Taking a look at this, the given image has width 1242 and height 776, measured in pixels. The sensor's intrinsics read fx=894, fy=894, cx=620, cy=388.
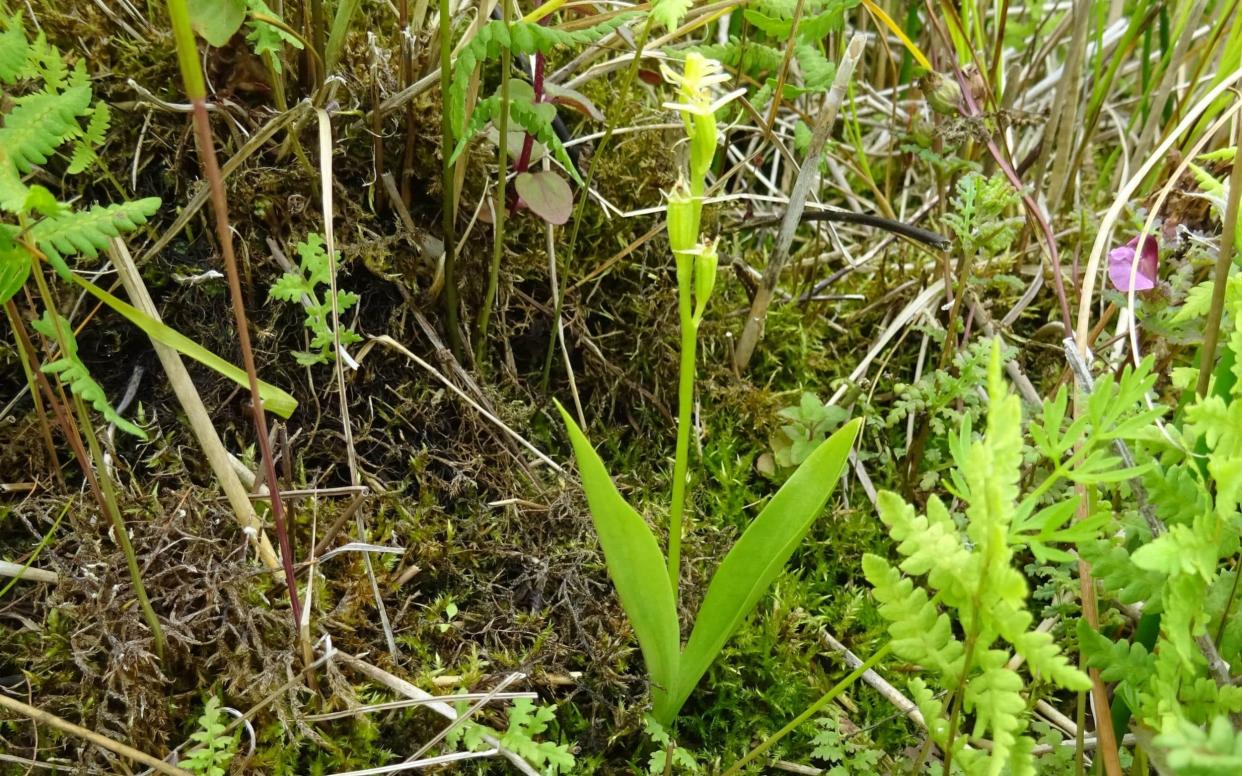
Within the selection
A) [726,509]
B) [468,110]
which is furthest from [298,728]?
[468,110]

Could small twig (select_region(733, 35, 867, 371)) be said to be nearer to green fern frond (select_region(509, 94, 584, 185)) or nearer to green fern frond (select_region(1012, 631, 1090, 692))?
green fern frond (select_region(509, 94, 584, 185))

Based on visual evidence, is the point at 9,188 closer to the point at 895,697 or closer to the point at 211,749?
the point at 211,749

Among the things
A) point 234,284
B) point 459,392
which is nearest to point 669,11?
point 234,284

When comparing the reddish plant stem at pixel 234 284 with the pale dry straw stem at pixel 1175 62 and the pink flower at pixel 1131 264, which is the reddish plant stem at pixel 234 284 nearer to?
the pink flower at pixel 1131 264

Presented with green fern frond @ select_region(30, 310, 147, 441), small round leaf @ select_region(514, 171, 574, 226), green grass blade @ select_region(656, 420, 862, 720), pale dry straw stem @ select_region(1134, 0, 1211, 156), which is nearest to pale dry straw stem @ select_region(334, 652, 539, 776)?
green grass blade @ select_region(656, 420, 862, 720)

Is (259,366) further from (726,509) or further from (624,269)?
(726,509)

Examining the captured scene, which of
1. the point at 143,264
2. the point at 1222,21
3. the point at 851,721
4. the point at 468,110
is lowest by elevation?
the point at 851,721

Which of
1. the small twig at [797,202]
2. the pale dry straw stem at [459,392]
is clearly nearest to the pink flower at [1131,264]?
the small twig at [797,202]
